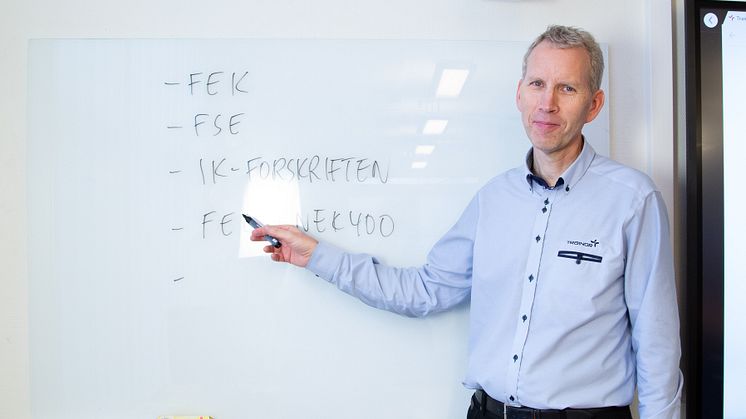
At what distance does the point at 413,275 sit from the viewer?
4.90ft

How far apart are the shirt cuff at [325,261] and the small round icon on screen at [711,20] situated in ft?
4.03

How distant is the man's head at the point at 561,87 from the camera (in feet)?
4.08

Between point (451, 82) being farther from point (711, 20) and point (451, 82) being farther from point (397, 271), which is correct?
point (711, 20)

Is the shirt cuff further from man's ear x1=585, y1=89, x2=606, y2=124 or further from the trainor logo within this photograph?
man's ear x1=585, y1=89, x2=606, y2=124

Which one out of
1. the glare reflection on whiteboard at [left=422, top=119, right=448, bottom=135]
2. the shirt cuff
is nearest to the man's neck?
the glare reflection on whiteboard at [left=422, top=119, right=448, bottom=135]

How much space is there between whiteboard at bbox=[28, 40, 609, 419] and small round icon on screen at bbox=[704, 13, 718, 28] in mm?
814

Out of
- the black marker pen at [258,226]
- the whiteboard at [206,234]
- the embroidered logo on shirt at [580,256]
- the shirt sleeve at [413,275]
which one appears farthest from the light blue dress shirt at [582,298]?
the black marker pen at [258,226]

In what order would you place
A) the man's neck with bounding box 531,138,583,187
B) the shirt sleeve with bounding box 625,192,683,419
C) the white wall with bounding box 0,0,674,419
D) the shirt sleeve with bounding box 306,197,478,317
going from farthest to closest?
the white wall with bounding box 0,0,674,419
the shirt sleeve with bounding box 306,197,478,317
the man's neck with bounding box 531,138,583,187
the shirt sleeve with bounding box 625,192,683,419

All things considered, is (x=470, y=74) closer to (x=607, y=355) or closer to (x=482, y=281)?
(x=482, y=281)

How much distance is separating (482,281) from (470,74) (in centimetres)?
61

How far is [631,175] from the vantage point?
1.27m

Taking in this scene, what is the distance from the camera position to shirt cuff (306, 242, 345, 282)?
144 cm

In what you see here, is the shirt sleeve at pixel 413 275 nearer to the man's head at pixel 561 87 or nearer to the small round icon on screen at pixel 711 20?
the man's head at pixel 561 87

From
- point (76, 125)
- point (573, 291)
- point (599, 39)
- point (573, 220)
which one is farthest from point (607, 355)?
point (76, 125)
